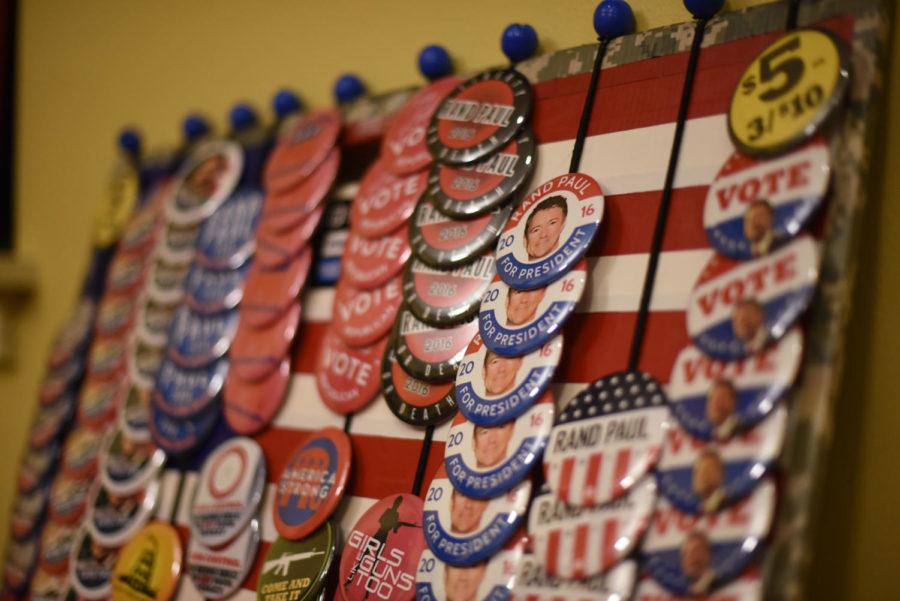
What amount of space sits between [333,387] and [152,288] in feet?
1.64

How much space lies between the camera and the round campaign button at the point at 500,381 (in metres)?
0.88

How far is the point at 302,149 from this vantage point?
1304mm

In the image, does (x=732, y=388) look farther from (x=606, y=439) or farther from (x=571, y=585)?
(x=571, y=585)

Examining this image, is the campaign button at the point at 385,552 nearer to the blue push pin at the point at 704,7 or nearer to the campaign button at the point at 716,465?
the campaign button at the point at 716,465

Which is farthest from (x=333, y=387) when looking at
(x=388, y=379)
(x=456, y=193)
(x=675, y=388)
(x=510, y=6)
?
(x=510, y=6)

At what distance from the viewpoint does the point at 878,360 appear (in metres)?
0.89

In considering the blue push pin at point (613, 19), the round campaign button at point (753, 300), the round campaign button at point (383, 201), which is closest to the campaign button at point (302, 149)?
the round campaign button at point (383, 201)

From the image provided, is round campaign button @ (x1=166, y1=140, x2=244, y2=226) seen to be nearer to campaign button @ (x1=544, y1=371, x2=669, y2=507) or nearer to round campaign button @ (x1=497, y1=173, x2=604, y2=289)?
round campaign button @ (x1=497, y1=173, x2=604, y2=289)

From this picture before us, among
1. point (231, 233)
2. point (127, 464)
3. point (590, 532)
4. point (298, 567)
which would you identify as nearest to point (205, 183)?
point (231, 233)

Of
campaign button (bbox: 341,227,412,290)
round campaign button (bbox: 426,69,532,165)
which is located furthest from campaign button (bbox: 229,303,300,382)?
round campaign button (bbox: 426,69,532,165)

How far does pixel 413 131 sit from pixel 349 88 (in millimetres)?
208

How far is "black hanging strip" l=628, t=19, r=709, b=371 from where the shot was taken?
34.0 inches

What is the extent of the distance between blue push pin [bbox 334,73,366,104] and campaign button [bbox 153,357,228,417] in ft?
1.49

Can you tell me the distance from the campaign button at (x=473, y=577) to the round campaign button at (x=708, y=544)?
0.47 feet
